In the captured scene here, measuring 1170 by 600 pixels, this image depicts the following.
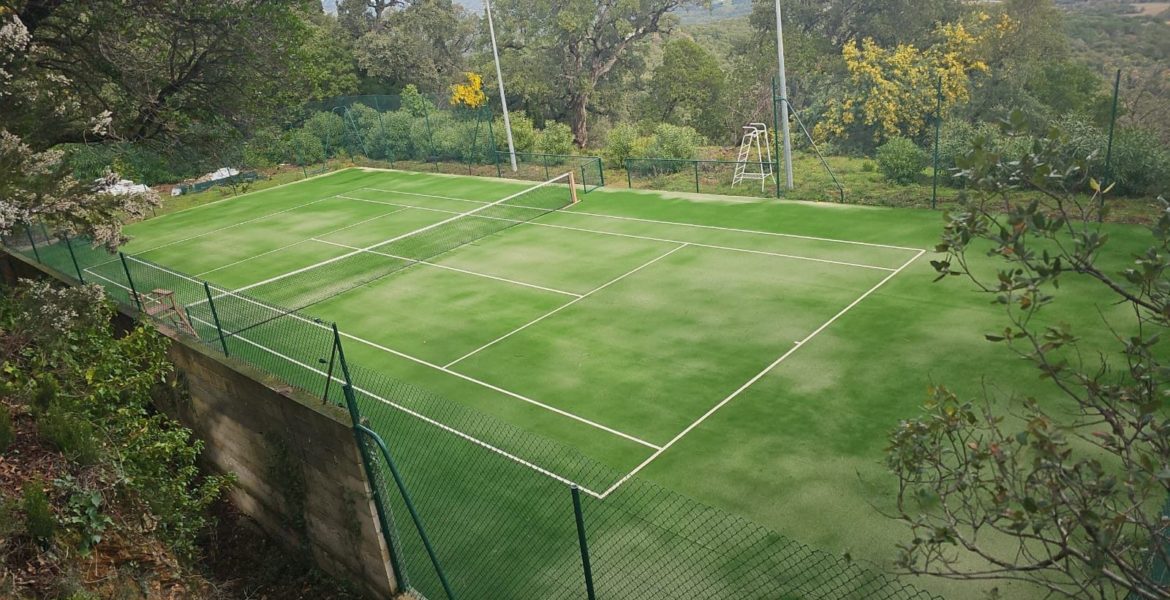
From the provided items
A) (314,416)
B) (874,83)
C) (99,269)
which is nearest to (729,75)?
(874,83)

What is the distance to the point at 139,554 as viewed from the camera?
8578 mm

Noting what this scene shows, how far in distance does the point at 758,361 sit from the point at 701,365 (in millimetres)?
980

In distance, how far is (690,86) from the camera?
144 feet

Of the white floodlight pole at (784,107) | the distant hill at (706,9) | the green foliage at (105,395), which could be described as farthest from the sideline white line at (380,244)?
the distant hill at (706,9)

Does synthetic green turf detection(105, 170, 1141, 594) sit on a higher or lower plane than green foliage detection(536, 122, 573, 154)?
lower

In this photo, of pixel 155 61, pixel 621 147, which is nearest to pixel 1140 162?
pixel 621 147

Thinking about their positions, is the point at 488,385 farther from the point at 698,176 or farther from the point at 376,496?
the point at 698,176

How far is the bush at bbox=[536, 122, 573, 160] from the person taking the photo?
37.2 m

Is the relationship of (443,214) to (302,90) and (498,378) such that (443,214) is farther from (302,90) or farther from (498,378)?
(498,378)

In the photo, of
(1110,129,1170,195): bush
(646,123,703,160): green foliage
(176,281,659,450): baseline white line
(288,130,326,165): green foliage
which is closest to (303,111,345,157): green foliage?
(288,130,326,165): green foliage

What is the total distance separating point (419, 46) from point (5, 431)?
46.8m

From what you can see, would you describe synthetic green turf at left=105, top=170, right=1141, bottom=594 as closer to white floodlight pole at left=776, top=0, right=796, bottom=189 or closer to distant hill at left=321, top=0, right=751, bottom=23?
white floodlight pole at left=776, top=0, right=796, bottom=189

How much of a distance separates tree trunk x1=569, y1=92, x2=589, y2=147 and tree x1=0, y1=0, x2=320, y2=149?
30.9m

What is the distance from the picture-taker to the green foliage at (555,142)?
37250 millimetres
